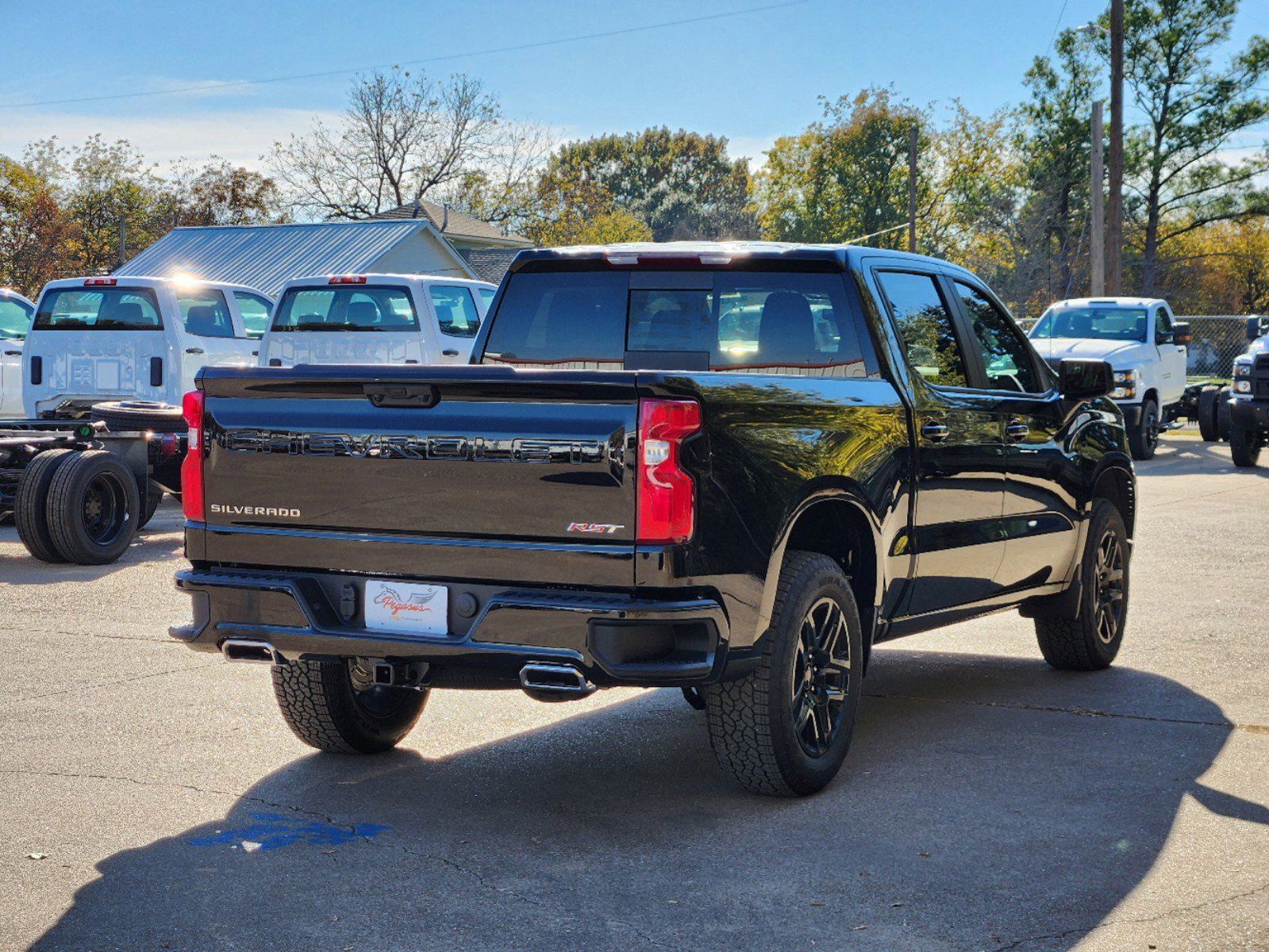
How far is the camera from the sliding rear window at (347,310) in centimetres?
1622

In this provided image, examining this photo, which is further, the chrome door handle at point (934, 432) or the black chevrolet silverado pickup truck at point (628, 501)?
the chrome door handle at point (934, 432)

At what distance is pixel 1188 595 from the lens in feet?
32.8

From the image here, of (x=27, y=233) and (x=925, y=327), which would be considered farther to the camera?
(x=27, y=233)

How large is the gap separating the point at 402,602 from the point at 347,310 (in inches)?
469

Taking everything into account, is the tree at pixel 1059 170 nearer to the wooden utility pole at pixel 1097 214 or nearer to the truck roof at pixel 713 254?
the wooden utility pole at pixel 1097 214

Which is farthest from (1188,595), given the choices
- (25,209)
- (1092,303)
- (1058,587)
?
(25,209)

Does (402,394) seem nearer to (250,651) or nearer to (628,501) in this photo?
(628,501)

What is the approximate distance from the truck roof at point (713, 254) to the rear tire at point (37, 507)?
5855mm

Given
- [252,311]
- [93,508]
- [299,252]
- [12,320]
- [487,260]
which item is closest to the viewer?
[93,508]

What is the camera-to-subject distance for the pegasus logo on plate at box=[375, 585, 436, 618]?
4789 mm

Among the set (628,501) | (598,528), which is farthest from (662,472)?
(598,528)

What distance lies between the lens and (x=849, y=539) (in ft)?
18.9

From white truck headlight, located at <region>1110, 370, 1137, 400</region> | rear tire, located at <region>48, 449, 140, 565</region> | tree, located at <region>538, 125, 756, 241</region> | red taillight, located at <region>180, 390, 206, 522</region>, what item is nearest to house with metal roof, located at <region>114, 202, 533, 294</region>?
white truck headlight, located at <region>1110, 370, 1137, 400</region>

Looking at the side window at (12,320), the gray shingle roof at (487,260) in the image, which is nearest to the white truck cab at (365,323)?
the side window at (12,320)
